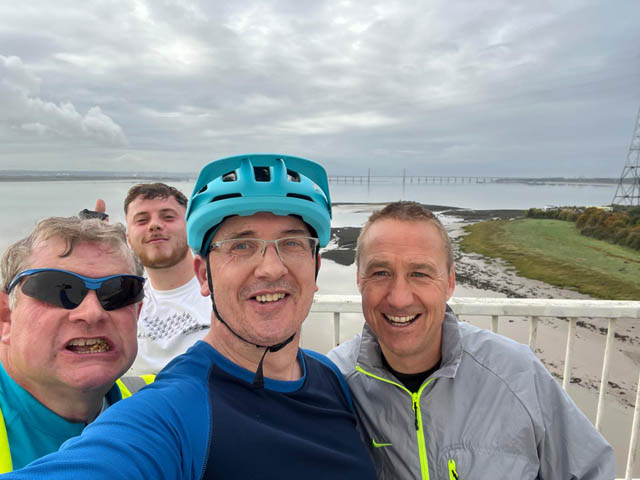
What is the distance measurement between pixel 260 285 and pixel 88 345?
79 cm

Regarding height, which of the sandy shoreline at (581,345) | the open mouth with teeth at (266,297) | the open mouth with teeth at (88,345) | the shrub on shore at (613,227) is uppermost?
the open mouth with teeth at (266,297)

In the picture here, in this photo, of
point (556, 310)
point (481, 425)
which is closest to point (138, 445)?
point (481, 425)

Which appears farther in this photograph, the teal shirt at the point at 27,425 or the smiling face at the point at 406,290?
the smiling face at the point at 406,290

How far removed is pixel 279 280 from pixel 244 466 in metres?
0.76

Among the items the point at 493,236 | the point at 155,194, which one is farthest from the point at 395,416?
the point at 493,236

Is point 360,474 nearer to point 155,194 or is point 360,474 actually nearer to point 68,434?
point 68,434

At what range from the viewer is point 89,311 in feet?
5.18

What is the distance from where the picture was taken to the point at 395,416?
1.94m

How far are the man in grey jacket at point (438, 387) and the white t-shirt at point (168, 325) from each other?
148 centimetres

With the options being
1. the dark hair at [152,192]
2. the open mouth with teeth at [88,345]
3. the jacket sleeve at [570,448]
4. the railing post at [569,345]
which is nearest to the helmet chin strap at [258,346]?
the open mouth with teeth at [88,345]

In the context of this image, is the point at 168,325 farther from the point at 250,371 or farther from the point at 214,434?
the point at 214,434

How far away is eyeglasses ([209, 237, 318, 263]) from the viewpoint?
1.75 metres

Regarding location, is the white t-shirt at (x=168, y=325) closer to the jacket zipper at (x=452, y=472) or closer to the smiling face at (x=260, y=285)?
the smiling face at (x=260, y=285)

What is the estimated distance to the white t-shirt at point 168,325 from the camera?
9.92 feet
